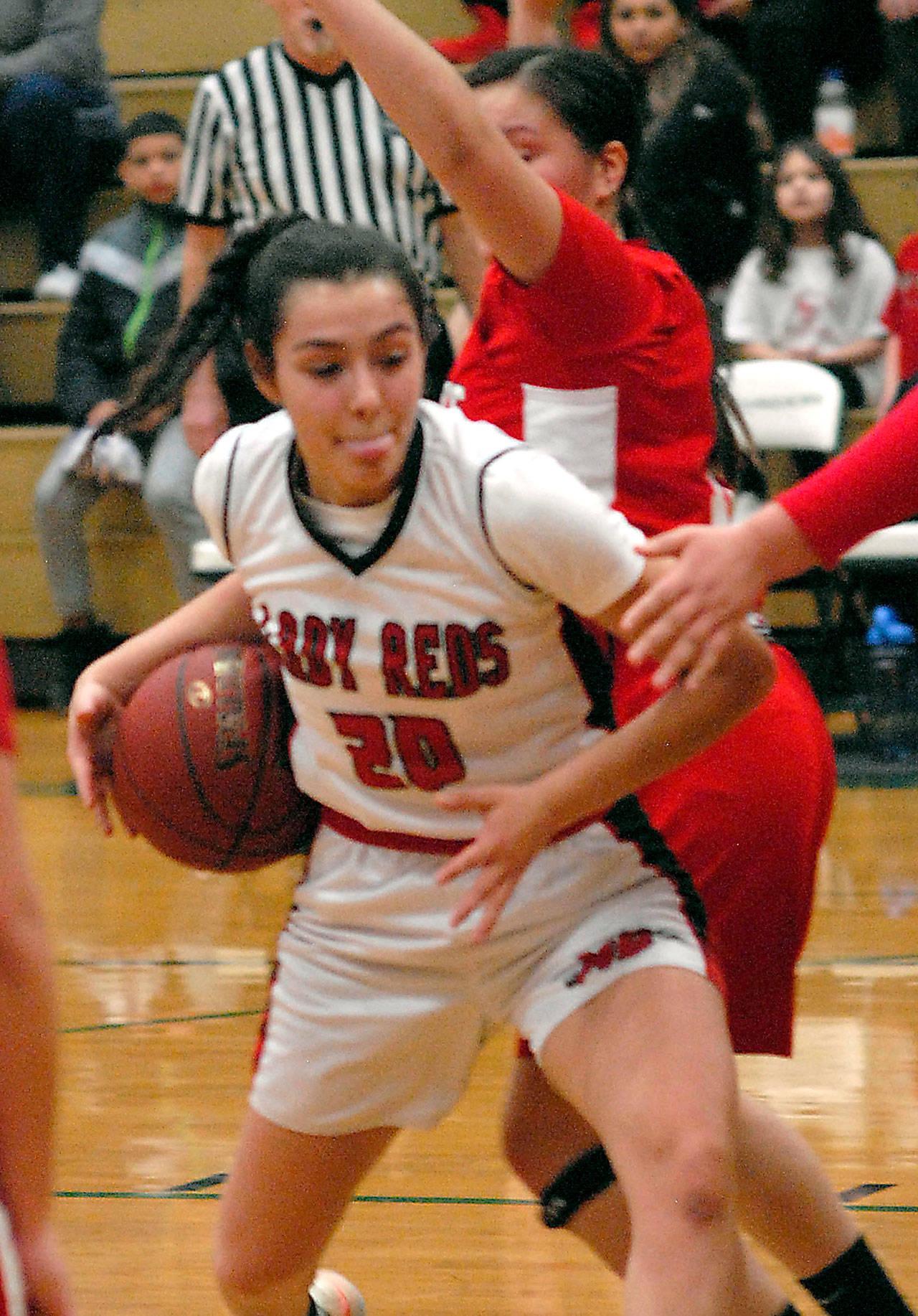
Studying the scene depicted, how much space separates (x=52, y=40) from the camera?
831 cm

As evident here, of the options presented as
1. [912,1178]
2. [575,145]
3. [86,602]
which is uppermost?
[575,145]

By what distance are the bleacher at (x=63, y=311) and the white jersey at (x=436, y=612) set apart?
205 inches

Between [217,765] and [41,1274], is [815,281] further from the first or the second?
[41,1274]

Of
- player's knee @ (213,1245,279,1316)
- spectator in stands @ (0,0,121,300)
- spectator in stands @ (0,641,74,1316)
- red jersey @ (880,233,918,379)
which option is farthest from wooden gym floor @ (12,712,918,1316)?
spectator in stands @ (0,0,121,300)

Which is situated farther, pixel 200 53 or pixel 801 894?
pixel 200 53

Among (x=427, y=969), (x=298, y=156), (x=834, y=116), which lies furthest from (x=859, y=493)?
(x=834, y=116)

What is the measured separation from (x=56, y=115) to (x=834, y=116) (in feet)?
10.6

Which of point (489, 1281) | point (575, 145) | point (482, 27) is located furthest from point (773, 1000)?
point (482, 27)

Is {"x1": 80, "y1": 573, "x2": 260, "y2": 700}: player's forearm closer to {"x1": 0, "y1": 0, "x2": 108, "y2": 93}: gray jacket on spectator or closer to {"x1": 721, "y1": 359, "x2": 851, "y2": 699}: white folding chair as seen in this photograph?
{"x1": 721, "y1": 359, "x2": 851, "y2": 699}: white folding chair

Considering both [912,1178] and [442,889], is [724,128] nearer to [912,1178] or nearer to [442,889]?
[912,1178]

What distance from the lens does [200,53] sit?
360 inches

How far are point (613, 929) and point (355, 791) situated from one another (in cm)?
34

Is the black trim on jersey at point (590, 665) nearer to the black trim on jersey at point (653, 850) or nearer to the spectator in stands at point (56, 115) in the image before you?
the black trim on jersey at point (653, 850)

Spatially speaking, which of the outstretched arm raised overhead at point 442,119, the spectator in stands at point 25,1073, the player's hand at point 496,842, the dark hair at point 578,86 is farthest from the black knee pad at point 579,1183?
the dark hair at point 578,86
